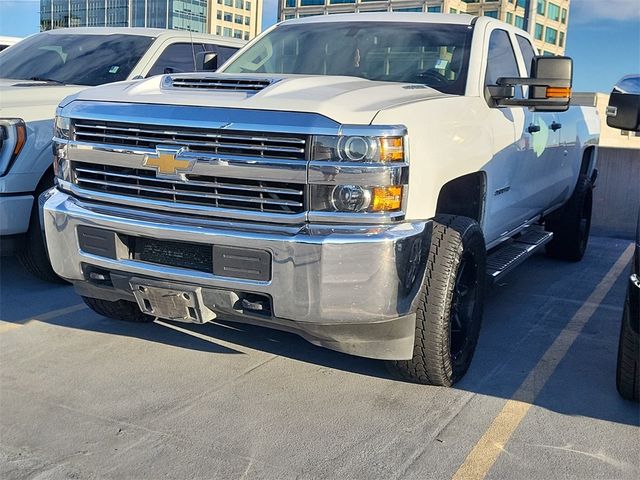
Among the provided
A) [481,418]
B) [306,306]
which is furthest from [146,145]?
[481,418]

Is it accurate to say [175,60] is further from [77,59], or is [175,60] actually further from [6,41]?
[6,41]

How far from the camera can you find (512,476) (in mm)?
3033

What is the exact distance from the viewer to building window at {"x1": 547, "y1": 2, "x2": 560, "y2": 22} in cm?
9362

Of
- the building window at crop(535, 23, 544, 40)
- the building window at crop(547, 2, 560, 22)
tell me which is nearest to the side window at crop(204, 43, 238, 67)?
the building window at crop(535, 23, 544, 40)

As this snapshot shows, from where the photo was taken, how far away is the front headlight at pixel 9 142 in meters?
4.98

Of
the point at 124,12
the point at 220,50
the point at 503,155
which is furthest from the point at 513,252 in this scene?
the point at 124,12

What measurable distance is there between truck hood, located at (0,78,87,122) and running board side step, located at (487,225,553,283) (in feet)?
10.7

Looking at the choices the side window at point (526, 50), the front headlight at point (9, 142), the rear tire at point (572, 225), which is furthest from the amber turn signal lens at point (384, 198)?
the rear tire at point (572, 225)

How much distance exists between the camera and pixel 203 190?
3379mm

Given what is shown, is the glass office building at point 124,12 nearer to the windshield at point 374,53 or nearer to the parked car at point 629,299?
the windshield at point 374,53

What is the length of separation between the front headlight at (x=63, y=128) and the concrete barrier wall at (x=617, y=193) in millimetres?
7627

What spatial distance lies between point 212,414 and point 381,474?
3.09 feet

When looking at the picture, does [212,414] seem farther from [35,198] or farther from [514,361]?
[35,198]

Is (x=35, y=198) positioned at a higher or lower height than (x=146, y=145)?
lower
